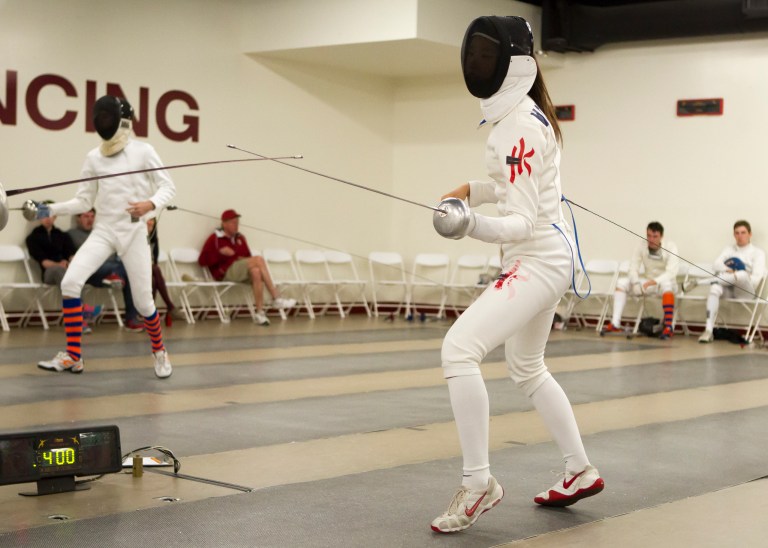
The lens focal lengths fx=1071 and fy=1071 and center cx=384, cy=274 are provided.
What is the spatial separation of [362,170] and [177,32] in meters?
2.66

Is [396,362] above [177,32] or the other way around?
the other way around

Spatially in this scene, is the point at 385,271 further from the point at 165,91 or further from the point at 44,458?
the point at 44,458

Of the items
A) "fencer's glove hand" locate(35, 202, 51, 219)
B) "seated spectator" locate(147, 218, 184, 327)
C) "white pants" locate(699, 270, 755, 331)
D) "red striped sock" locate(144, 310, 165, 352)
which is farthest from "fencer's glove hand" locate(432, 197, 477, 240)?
"white pants" locate(699, 270, 755, 331)

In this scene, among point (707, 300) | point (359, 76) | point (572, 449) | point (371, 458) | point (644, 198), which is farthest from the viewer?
point (359, 76)

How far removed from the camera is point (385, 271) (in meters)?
11.8

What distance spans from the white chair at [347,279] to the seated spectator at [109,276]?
9.29 ft

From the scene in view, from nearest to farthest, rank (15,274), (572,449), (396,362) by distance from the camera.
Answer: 1. (572,449)
2. (396,362)
3. (15,274)

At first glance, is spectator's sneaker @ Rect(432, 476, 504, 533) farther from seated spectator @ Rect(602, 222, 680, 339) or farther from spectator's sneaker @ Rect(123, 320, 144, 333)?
seated spectator @ Rect(602, 222, 680, 339)

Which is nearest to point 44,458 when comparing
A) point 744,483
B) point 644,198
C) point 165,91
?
point 744,483

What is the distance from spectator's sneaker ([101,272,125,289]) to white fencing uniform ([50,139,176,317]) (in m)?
2.91

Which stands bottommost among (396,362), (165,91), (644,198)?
(396,362)

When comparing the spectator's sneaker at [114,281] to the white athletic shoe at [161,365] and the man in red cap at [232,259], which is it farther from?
the white athletic shoe at [161,365]

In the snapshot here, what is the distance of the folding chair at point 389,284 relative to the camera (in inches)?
460

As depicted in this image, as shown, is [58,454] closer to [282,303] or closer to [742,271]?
[282,303]
